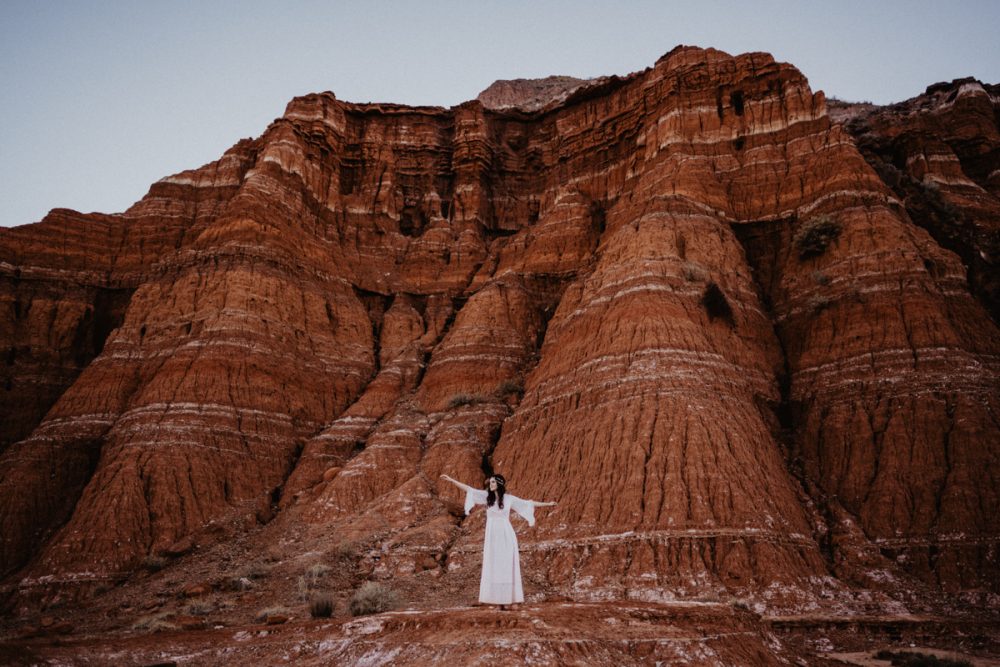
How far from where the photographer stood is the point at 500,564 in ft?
45.5

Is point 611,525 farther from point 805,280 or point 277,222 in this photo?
point 277,222

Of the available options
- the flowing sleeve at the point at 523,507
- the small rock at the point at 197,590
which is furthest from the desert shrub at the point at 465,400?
the flowing sleeve at the point at 523,507

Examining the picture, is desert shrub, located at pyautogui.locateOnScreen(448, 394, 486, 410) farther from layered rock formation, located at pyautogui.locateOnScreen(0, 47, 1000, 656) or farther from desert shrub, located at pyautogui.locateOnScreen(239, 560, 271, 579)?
desert shrub, located at pyautogui.locateOnScreen(239, 560, 271, 579)

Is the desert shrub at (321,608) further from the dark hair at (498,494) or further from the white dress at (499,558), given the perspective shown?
the dark hair at (498,494)

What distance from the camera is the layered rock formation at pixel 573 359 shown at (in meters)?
26.9

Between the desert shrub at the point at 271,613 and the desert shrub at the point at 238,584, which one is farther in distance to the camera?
the desert shrub at the point at 238,584

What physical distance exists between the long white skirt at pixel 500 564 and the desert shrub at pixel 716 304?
23.1 metres

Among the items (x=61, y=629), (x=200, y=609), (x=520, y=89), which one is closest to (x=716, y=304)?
(x=200, y=609)

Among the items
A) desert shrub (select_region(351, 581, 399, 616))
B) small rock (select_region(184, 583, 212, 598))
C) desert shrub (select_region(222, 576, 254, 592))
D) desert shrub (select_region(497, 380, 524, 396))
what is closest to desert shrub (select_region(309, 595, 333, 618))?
desert shrub (select_region(351, 581, 399, 616))

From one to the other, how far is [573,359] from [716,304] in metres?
7.28

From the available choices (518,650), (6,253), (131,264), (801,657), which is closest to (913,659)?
(801,657)

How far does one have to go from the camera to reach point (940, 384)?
2952cm

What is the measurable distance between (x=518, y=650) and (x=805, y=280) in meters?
31.2

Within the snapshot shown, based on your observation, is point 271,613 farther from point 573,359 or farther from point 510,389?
point 510,389
